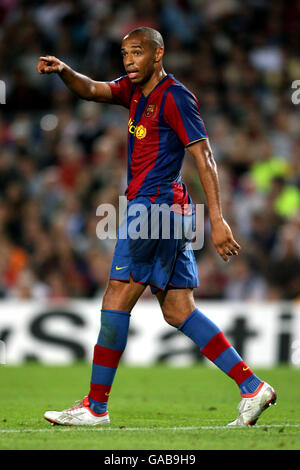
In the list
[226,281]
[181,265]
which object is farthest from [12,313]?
[181,265]

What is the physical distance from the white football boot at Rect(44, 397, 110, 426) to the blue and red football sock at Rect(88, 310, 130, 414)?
0.03 metres

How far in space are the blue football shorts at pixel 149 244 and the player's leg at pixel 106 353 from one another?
82 mm

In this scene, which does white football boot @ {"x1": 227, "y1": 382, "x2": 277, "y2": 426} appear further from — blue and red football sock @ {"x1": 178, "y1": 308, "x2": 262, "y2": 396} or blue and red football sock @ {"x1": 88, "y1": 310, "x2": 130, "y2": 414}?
blue and red football sock @ {"x1": 88, "y1": 310, "x2": 130, "y2": 414}

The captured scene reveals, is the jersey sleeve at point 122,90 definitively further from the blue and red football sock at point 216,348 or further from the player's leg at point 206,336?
the blue and red football sock at point 216,348

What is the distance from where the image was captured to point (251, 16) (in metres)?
14.2

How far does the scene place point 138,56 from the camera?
16.9 ft

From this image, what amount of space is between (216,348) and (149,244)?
0.74 m

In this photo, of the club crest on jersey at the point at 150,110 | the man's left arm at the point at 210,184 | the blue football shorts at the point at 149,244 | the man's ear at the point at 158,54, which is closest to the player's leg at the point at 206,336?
the blue football shorts at the point at 149,244

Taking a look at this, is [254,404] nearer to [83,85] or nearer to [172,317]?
[172,317]

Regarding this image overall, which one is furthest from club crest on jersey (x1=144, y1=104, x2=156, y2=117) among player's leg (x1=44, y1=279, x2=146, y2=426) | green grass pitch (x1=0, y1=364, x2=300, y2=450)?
green grass pitch (x1=0, y1=364, x2=300, y2=450)

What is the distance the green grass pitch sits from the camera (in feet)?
14.7

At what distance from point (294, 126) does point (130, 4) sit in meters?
3.27

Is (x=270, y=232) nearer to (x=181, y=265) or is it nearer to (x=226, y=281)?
(x=226, y=281)

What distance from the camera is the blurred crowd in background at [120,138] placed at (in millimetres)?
10766
